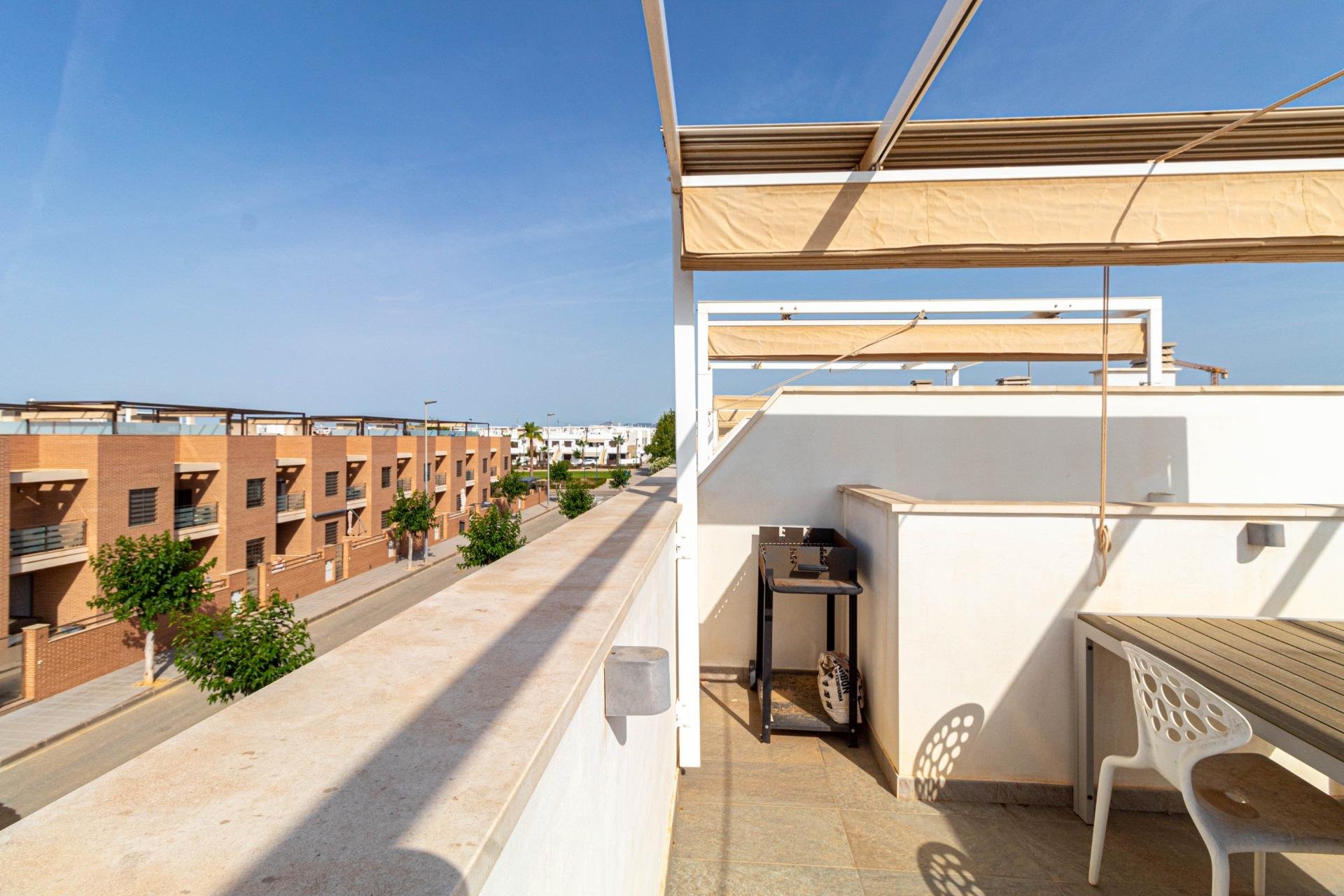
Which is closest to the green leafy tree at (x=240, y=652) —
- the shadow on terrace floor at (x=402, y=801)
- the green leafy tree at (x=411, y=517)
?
the shadow on terrace floor at (x=402, y=801)

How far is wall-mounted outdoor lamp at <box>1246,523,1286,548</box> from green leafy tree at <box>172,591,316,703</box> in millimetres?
11818

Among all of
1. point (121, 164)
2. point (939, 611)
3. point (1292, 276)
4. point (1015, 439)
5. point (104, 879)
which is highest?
point (121, 164)

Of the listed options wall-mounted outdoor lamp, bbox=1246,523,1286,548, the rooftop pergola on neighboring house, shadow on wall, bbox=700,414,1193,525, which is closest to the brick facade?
shadow on wall, bbox=700,414,1193,525

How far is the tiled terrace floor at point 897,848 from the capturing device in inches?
117

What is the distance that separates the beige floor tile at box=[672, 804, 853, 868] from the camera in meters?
3.19

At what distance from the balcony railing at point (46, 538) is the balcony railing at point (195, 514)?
230 centimetres

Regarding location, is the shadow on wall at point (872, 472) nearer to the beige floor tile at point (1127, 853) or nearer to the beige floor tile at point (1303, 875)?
the beige floor tile at point (1127, 853)

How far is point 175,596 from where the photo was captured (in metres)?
12.8

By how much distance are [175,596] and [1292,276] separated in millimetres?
18457

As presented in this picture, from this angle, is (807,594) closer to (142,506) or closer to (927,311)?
(927,311)

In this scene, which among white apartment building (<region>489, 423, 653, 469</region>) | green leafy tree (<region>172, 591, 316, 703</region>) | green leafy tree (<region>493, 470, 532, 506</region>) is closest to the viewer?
green leafy tree (<region>172, 591, 316, 703</region>)

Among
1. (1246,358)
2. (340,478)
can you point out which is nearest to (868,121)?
(1246,358)

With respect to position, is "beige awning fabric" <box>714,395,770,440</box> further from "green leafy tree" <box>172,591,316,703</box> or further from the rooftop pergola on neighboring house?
"green leafy tree" <box>172,591,316,703</box>

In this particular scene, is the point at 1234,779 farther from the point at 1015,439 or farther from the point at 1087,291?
the point at 1087,291
